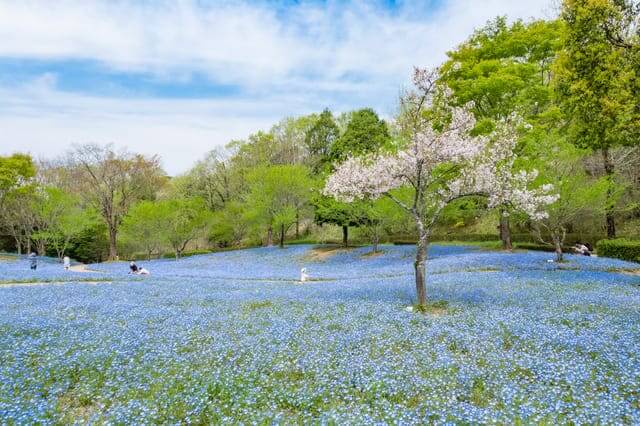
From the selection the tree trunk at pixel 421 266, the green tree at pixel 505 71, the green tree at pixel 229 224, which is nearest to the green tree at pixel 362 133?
the green tree at pixel 505 71

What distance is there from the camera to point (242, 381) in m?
8.27

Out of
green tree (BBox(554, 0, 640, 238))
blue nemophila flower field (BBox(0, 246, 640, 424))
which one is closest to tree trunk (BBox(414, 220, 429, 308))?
blue nemophila flower field (BBox(0, 246, 640, 424))

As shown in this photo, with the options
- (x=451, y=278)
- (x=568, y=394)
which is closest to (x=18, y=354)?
(x=568, y=394)

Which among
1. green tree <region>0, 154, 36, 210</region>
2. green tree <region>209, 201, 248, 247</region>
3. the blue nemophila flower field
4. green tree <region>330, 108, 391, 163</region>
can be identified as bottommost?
the blue nemophila flower field

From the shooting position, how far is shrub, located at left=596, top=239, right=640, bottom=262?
2618 cm

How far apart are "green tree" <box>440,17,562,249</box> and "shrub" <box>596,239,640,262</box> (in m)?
6.72

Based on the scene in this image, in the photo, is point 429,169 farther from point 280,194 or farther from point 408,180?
point 280,194

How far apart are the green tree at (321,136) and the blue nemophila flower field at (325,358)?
53.5 m

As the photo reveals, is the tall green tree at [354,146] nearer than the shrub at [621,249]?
No

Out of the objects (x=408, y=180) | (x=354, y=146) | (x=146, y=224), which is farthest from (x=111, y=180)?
(x=408, y=180)

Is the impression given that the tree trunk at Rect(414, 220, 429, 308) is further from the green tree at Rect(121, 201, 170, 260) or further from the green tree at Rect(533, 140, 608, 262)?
the green tree at Rect(121, 201, 170, 260)

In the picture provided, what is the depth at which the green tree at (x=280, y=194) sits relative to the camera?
164ft

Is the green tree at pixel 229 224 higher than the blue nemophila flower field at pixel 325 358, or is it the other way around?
the green tree at pixel 229 224

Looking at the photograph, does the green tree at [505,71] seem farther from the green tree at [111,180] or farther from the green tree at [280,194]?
the green tree at [111,180]
